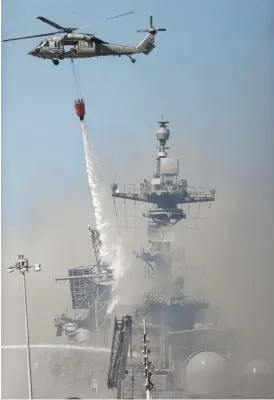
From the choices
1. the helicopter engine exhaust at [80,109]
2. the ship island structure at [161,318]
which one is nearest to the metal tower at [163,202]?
the ship island structure at [161,318]

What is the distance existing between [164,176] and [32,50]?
21.7m

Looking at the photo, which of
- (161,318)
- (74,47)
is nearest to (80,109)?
(74,47)

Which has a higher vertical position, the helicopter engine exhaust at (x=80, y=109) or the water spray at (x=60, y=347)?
the helicopter engine exhaust at (x=80, y=109)

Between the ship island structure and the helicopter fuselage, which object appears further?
the ship island structure

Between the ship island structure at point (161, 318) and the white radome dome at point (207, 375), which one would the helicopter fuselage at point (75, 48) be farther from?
the white radome dome at point (207, 375)

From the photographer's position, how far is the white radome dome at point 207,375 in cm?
6544

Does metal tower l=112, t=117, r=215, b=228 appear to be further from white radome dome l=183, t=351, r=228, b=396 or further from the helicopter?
the helicopter

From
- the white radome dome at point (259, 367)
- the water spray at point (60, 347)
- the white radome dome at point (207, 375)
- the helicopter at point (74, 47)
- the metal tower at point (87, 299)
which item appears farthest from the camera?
the metal tower at point (87, 299)

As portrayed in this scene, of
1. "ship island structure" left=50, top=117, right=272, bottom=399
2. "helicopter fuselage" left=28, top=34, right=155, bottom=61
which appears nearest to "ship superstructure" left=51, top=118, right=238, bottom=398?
"ship island structure" left=50, top=117, right=272, bottom=399

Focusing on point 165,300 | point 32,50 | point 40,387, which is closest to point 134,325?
point 165,300

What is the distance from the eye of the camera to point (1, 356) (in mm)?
68062

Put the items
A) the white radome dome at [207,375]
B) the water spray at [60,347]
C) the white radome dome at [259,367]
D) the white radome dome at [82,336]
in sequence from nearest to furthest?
the white radome dome at [259,367] < the white radome dome at [207,375] < the water spray at [60,347] < the white radome dome at [82,336]

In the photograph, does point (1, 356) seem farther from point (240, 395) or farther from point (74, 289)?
point (240, 395)

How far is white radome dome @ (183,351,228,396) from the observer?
6544 centimetres
